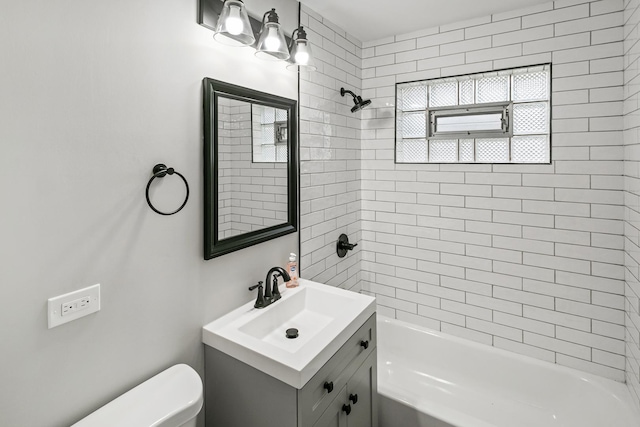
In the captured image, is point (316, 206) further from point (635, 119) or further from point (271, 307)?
point (635, 119)

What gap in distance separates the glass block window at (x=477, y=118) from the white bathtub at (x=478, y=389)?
140 centimetres

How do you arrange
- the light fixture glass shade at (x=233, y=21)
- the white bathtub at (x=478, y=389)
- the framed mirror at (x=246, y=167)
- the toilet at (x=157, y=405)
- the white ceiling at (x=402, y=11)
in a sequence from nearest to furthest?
the toilet at (x=157, y=405) < the light fixture glass shade at (x=233, y=21) < the framed mirror at (x=246, y=167) < the white bathtub at (x=478, y=389) < the white ceiling at (x=402, y=11)

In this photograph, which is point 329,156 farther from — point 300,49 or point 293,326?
point 293,326

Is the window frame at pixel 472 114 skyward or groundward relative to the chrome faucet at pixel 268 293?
skyward

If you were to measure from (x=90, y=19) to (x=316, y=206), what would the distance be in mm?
1543

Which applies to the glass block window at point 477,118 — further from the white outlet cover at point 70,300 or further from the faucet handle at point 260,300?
the white outlet cover at point 70,300

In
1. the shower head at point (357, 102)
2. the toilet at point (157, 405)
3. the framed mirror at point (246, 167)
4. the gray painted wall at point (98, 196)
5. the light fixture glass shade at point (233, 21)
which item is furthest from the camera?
the shower head at point (357, 102)

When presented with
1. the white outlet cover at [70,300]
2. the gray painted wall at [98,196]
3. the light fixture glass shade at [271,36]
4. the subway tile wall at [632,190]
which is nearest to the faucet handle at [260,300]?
the gray painted wall at [98,196]

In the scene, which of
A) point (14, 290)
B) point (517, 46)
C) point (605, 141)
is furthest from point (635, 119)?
point (14, 290)

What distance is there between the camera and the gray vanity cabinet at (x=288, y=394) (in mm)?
1310

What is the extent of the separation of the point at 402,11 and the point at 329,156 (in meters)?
1.08

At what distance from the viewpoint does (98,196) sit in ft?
3.78

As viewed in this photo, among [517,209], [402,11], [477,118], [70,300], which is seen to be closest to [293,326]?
[70,300]

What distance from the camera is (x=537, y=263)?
7.44ft
